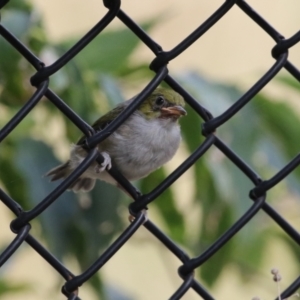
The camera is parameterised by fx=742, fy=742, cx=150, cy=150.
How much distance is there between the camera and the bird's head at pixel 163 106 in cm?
224

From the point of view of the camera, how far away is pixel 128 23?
138 centimetres

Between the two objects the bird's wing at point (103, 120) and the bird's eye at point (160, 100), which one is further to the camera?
the bird's eye at point (160, 100)

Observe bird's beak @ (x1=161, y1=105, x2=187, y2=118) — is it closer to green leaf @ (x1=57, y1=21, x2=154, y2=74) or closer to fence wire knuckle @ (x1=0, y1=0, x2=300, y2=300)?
green leaf @ (x1=57, y1=21, x2=154, y2=74)

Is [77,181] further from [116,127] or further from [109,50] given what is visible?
[116,127]

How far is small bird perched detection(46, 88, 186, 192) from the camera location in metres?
2.14

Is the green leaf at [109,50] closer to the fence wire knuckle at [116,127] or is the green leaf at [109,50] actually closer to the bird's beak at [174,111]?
the bird's beak at [174,111]

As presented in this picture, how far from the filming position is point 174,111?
221 cm

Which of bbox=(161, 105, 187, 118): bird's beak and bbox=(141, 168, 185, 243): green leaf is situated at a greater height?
bbox=(161, 105, 187, 118): bird's beak

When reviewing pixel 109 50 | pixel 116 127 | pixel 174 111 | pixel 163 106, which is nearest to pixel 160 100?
pixel 163 106

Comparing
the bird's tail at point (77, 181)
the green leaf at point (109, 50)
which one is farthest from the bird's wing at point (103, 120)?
the bird's tail at point (77, 181)

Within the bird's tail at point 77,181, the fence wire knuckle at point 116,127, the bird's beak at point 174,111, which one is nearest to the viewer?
the fence wire knuckle at point 116,127

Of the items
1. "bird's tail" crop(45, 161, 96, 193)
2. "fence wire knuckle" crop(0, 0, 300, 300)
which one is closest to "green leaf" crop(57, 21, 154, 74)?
"bird's tail" crop(45, 161, 96, 193)

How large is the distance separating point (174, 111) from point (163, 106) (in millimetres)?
125

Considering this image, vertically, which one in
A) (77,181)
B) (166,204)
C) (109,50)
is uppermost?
(109,50)
